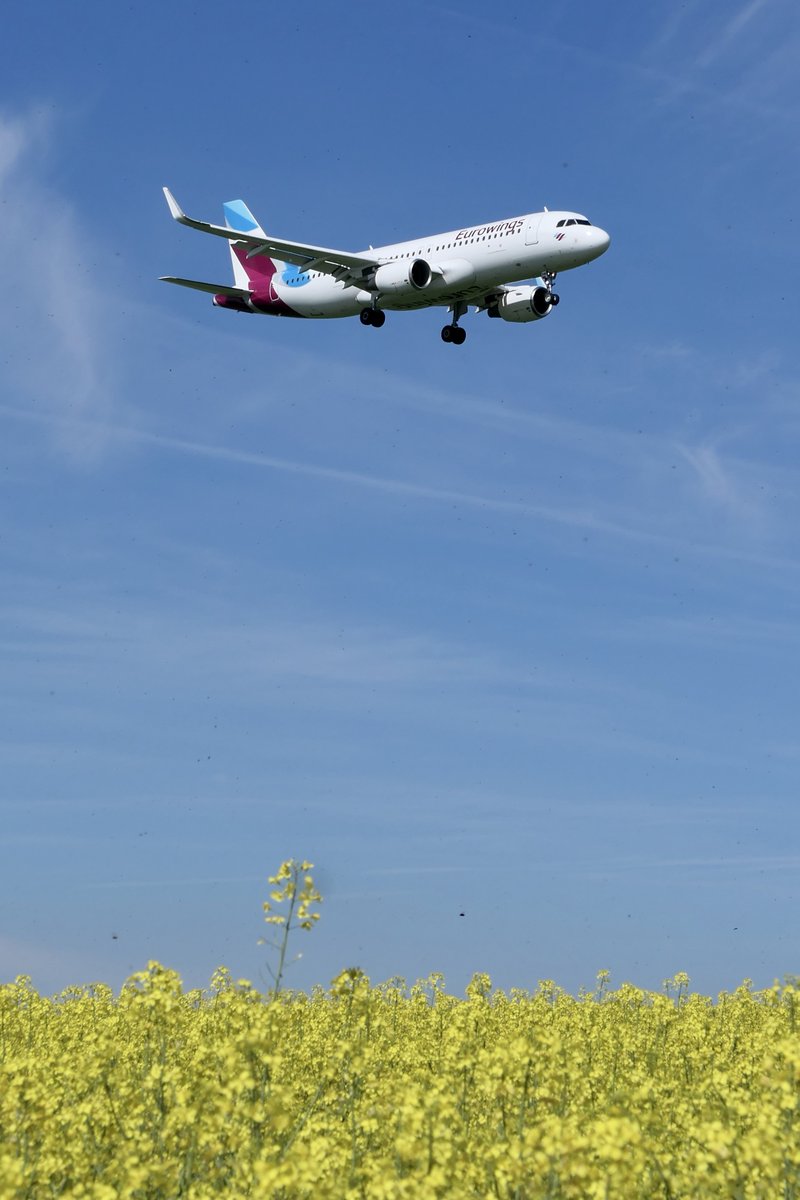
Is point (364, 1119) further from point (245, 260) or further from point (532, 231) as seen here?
point (245, 260)

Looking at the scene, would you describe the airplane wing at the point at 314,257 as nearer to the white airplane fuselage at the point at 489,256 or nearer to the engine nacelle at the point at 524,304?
the white airplane fuselage at the point at 489,256

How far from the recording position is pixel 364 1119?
848 cm

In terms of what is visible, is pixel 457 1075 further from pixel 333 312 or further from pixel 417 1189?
pixel 333 312

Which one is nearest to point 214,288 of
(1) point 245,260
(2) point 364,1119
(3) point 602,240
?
(1) point 245,260

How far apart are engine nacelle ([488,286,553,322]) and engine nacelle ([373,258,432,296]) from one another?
3652mm

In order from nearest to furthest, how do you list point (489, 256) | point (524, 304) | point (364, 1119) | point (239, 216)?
point (364, 1119), point (489, 256), point (524, 304), point (239, 216)

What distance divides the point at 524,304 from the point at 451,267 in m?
3.16

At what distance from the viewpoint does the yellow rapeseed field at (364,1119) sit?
6344 millimetres

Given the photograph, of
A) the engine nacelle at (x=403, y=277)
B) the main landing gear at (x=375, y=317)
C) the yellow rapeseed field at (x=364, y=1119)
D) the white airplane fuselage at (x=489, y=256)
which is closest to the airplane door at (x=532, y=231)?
the white airplane fuselage at (x=489, y=256)

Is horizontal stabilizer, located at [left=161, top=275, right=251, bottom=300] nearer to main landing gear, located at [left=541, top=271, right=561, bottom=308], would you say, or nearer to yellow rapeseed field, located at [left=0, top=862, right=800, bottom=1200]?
main landing gear, located at [left=541, top=271, right=561, bottom=308]

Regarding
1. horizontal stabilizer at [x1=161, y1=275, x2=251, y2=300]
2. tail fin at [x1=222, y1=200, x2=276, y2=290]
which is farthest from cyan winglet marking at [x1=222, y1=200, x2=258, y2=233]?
horizontal stabilizer at [x1=161, y1=275, x2=251, y2=300]

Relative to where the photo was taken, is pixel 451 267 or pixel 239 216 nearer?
pixel 451 267

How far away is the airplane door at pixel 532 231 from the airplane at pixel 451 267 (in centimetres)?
3

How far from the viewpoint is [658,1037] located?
1569 cm
